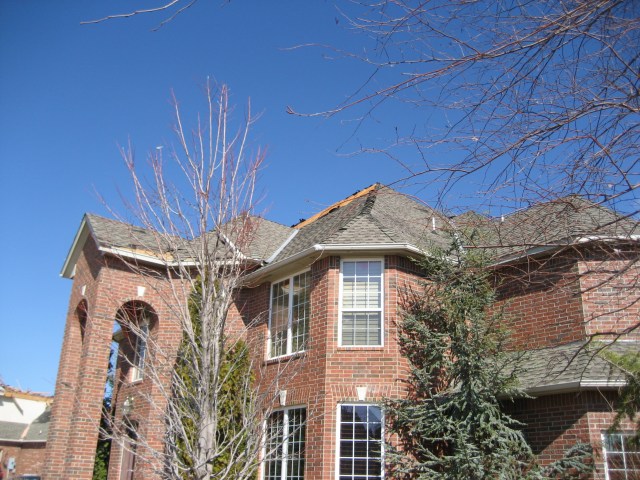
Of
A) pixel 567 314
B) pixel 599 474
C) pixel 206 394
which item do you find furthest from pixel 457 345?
pixel 206 394

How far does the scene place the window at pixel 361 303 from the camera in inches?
497

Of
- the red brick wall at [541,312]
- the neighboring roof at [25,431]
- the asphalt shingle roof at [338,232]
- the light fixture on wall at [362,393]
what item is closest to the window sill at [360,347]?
the light fixture on wall at [362,393]

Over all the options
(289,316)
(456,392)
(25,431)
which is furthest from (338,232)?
(25,431)

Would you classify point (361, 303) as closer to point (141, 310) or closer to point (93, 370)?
point (141, 310)

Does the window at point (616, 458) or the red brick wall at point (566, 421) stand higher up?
the red brick wall at point (566, 421)

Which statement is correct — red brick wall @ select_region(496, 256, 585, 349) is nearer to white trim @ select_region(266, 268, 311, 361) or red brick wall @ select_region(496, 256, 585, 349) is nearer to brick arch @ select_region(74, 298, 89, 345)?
white trim @ select_region(266, 268, 311, 361)

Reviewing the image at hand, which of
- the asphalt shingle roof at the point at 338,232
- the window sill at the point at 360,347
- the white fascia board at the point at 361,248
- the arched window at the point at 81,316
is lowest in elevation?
the window sill at the point at 360,347

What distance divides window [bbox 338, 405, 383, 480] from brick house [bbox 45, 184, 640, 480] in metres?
0.02

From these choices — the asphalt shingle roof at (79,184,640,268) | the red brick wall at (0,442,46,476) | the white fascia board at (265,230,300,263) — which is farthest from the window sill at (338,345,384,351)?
the red brick wall at (0,442,46,476)

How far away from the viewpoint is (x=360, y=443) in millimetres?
11727

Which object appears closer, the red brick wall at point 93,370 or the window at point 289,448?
the window at point 289,448

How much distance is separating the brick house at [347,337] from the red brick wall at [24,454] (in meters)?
23.7

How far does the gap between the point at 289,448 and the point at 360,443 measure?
1784 millimetres

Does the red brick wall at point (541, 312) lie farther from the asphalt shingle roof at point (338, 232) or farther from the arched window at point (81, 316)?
the arched window at point (81, 316)
